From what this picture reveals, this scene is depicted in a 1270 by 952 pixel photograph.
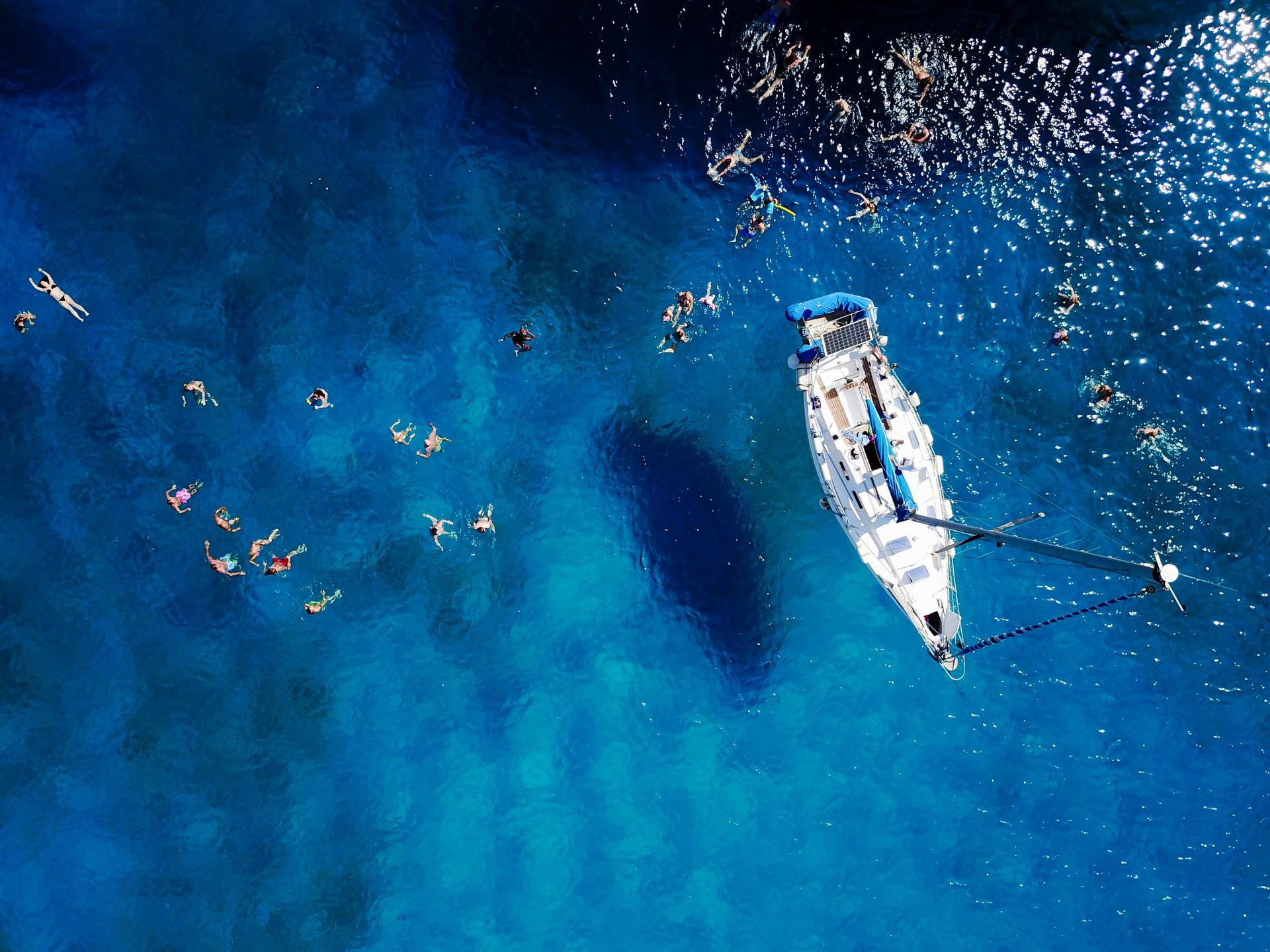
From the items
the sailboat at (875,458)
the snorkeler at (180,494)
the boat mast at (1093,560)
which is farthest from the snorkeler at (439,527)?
the boat mast at (1093,560)

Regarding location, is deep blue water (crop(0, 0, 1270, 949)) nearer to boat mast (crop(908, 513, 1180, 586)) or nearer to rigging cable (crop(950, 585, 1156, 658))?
rigging cable (crop(950, 585, 1156, 658))

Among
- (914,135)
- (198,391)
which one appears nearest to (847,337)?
(914,135)

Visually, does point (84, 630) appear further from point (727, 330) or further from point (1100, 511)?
point (1100, 511)

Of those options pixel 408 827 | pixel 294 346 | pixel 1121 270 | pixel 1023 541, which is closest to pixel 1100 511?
pixel 1121 270

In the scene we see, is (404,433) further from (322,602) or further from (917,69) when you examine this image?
(917,69)

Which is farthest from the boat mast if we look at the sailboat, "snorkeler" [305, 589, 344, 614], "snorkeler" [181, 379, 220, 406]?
"snorkeler" [181, 379, 220, 406]

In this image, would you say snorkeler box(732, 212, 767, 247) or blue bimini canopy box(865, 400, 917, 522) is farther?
snorkeler box(732, 212, 767, 247)
